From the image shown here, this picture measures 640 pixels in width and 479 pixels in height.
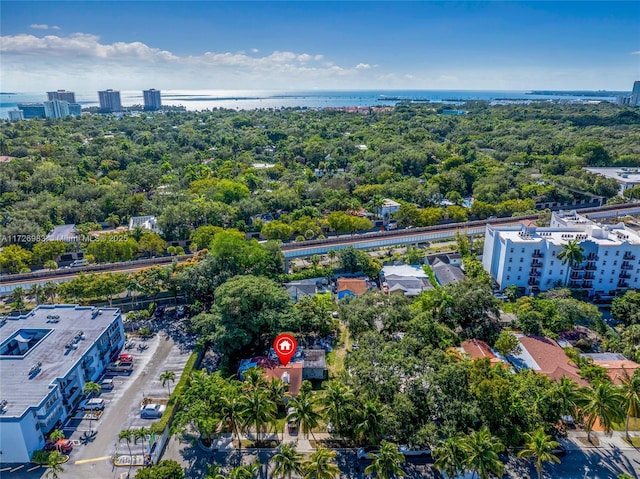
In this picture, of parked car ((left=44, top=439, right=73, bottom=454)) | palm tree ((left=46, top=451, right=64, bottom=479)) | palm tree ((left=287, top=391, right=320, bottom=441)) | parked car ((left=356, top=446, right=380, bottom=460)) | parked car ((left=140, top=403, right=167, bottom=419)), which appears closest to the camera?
palm tree ((left=46, top=451, right=64, bottom=479))

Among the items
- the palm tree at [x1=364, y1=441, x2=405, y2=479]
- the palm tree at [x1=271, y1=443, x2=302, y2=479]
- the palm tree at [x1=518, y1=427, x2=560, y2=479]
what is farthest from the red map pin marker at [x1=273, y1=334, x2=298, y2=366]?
the palm tree at [x1=518, y1=427, x2=560, y2=479]

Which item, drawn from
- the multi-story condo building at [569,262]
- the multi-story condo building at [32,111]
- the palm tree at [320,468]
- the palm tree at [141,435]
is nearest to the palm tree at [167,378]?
the palm tree at [141,435]

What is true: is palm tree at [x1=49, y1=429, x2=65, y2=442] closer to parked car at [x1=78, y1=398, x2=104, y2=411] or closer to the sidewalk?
parked car at [x1=78, y1=398, x2=104, y2=411]

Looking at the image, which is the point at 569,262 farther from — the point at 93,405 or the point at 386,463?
the point at 93,405

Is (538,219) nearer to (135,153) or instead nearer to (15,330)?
(15,330)

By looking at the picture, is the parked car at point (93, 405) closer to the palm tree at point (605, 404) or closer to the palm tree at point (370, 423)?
the palm tree at point (370, 423)

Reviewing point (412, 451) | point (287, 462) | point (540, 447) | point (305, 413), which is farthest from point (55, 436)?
point (540, 447)
